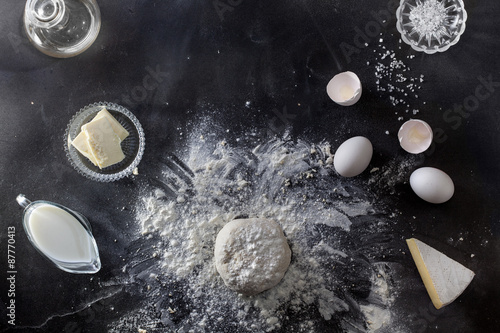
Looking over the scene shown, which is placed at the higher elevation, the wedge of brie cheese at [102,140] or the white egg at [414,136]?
the wedge of brie cheese at [102,140]

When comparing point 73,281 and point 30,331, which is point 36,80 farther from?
point 30,331

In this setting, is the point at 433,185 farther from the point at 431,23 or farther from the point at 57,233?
the point at 57,233

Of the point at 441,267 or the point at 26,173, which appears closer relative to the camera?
the point at 441,267

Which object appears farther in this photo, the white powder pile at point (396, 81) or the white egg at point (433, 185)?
the white powder pile at point (396, 81)

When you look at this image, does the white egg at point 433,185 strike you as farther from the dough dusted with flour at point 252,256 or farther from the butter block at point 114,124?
the butter block at point 114,124

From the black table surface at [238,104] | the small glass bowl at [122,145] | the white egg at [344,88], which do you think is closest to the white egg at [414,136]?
the black table surface at [238,104]

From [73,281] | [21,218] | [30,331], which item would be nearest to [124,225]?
[73,281]
